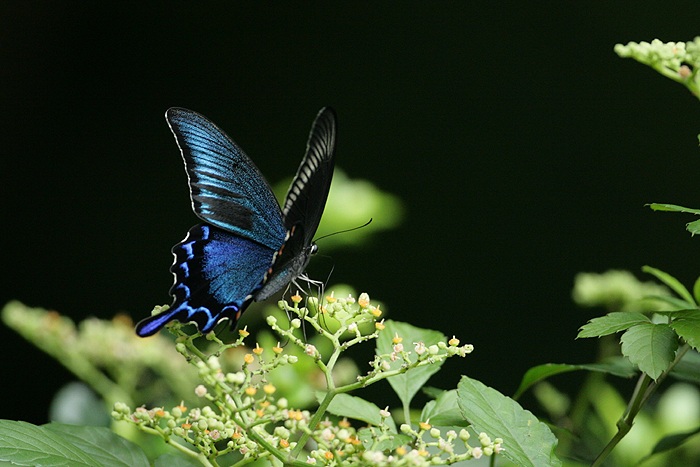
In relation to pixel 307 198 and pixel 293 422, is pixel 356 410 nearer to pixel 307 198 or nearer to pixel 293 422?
pixel 293 422

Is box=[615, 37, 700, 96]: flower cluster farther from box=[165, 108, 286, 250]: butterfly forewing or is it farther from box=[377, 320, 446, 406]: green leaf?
box=[165, 108, 286, 250]: butterfly forewing

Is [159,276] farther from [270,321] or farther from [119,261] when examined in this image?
[270,321]

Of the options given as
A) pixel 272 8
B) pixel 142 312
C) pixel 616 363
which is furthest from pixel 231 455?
pixel 272 8

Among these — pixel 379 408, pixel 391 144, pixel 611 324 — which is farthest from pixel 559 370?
pixel 391 144

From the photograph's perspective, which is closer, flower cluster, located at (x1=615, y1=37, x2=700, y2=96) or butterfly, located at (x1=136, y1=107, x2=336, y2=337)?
flower cluster, located at (x1=615, y1=37, x2=700, y2=96)

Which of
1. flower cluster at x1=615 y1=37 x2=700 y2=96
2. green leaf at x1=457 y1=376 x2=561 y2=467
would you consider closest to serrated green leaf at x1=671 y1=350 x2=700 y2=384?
green leaf at x1=457 y1=376 x2=561 y2=467
